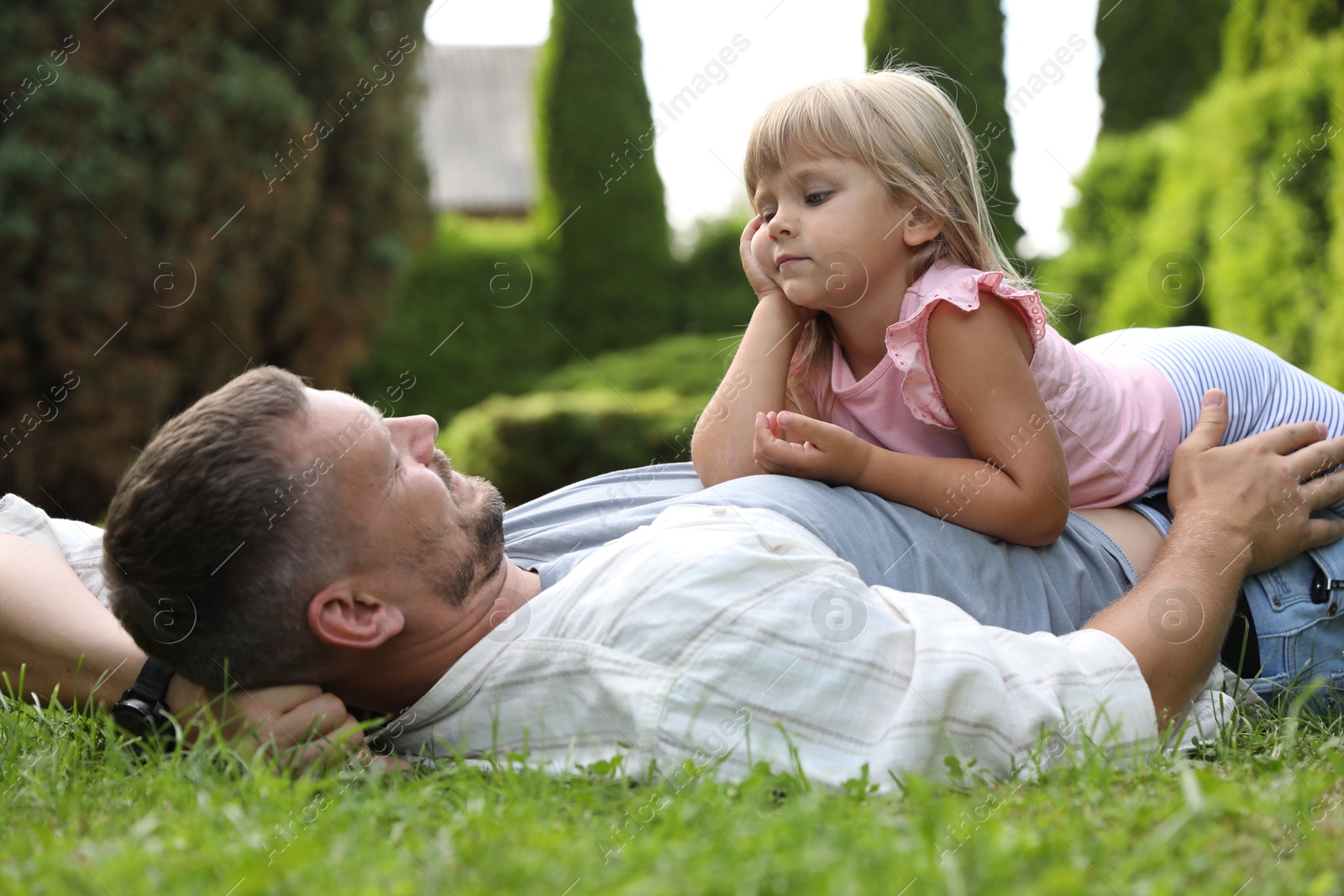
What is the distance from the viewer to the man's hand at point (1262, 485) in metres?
2.52

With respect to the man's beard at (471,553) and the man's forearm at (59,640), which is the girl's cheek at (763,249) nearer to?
the man's beard at (471,553)

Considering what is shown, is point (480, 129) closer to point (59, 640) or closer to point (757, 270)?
point (757, 270)

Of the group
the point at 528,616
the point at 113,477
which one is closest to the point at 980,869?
the point at 528,616

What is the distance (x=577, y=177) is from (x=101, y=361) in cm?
817

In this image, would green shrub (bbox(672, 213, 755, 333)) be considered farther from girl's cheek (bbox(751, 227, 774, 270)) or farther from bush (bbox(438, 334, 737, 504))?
girl's cheek (bbox(751, 227, 774, 270))

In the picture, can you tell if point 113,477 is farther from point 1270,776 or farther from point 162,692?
point 1270,776

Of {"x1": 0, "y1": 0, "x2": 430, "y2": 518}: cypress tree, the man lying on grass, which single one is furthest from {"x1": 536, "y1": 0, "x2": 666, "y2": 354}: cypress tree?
the man lying on grass

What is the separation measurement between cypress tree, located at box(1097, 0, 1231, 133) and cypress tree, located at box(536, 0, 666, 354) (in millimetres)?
5559

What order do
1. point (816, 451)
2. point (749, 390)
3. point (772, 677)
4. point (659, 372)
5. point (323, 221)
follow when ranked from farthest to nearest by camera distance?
1. point (659, 372)
2. point (323, 221)
3. point (749, 390)
4. point (816, 451)
5. point (772, 677)

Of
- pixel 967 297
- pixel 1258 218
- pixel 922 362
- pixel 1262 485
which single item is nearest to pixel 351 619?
pixel 922 362

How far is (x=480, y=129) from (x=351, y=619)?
1091 inches

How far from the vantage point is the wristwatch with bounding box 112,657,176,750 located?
2.24m

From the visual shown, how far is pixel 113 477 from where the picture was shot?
830 centimetres

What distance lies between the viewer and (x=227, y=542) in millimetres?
2115
